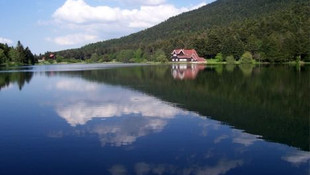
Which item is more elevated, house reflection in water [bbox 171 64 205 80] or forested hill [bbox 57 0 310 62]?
forested hill [bbox 57 0 310 62]

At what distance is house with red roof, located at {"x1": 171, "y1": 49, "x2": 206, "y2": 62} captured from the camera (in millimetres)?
118325

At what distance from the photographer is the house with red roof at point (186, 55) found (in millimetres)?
118325

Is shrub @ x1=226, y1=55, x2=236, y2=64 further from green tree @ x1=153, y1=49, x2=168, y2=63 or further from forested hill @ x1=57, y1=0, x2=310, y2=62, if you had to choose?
green tree @ x1=153, y1=49, x2=168, y2=63

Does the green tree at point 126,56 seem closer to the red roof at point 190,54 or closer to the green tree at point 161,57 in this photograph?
the green tree at point 161,57

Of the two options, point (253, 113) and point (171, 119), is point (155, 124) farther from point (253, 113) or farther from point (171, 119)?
point (253, 113)

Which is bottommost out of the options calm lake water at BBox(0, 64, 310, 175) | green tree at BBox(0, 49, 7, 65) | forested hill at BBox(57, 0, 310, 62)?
calm lake water at BBox(0, 64, 310, 175)

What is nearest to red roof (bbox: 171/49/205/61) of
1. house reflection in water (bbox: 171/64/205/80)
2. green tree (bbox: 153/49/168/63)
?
green tree (bbox: 153/49/168/63)

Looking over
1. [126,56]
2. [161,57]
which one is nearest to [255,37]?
[161,57]

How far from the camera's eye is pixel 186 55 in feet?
392

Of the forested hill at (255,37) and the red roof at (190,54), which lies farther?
the red roof at (190,54)

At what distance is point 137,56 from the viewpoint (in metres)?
149

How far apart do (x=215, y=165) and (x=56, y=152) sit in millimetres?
5411

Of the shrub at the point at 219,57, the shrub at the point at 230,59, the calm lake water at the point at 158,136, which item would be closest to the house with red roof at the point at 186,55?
the shrub at the point at 219,57

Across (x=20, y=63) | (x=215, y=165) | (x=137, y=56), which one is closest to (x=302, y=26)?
(x=137, y=56)
